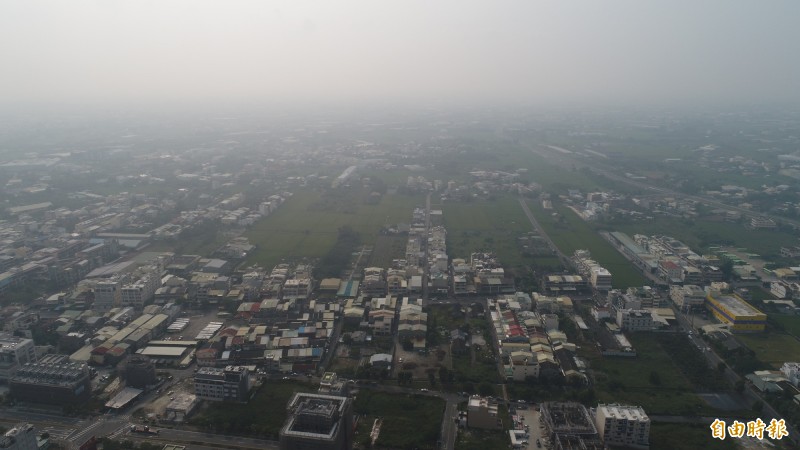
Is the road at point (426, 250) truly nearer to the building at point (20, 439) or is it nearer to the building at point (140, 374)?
the building at point (140, 374)

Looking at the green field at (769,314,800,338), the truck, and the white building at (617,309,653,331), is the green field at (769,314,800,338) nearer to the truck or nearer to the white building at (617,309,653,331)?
the white building at (617,309,653,331)

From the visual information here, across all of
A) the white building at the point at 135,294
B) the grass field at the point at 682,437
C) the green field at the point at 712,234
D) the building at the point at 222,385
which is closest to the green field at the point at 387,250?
the white building at the point at 135,294

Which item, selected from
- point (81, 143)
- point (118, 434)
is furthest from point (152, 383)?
point (81, 143)

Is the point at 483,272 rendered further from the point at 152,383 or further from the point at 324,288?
the point at 152,383

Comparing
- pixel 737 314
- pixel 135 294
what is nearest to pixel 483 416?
pixel 737 314

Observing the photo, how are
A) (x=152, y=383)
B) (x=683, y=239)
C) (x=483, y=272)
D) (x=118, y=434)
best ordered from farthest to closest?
(x=683, y=239) < (x=483, y=272) < (x=152, y=383) < (x=118, y=434)

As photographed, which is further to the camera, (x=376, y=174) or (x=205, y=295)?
(x=376, y=174)

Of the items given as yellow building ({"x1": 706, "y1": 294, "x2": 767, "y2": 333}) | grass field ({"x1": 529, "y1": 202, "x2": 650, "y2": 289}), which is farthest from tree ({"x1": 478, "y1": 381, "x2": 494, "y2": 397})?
grass field ({"x1": 529, "y1": 202, "x2": 650, "y2": 289})
